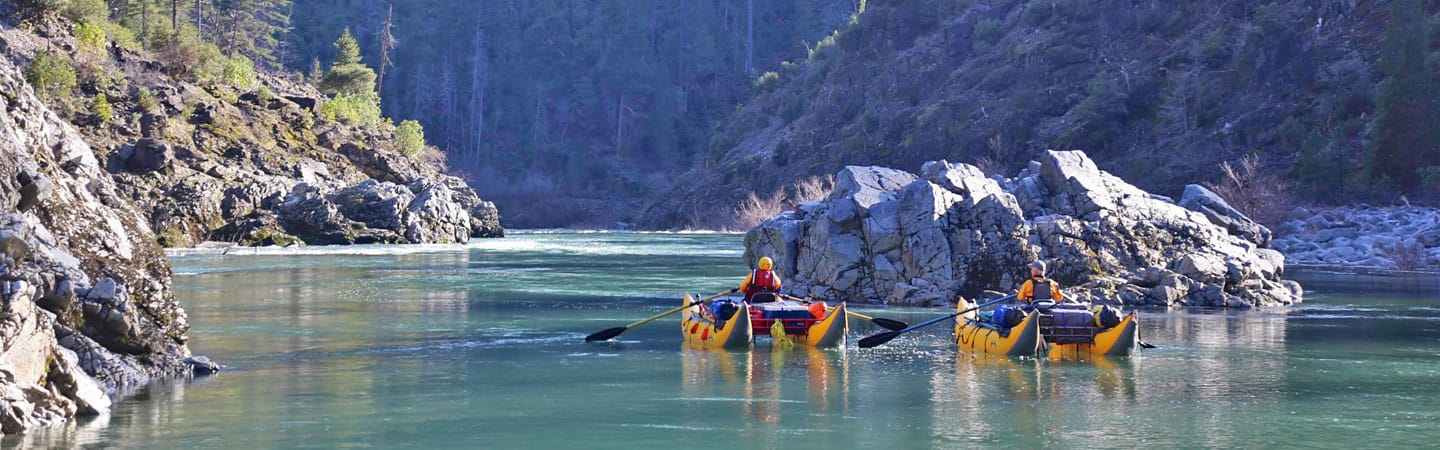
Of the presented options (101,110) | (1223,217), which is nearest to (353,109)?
(101,110)

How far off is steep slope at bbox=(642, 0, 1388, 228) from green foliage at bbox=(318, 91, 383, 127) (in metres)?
25.6

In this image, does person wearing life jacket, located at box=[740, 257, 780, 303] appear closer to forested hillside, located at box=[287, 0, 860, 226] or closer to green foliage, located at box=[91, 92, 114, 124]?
green foliage, located at box=[91, 92, 114, 124]

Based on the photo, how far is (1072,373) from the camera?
2453 centimetres

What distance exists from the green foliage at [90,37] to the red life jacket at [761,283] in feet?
188

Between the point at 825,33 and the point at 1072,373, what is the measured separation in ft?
460

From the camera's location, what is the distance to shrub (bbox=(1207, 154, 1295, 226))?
66562 mm

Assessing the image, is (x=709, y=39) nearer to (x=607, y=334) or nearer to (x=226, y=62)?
(x=226, y=62)

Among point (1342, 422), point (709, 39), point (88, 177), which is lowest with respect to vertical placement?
point (1342, 422)

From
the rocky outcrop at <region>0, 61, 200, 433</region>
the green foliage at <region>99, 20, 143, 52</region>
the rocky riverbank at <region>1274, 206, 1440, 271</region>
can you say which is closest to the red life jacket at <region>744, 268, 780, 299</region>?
the rocky outcrop at <region>0, 61, 200, 433</region>

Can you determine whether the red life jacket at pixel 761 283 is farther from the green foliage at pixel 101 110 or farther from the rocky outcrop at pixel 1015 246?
Answer: the green foliage at pixel 101 110

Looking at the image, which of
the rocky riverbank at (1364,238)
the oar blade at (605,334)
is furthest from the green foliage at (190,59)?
the oar blade at (605,334)

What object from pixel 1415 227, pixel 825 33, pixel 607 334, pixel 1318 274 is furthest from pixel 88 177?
pixel 825 33

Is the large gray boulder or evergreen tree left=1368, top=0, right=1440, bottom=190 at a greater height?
evergreen tree left=1368, top=0, right=1440, bottom=190

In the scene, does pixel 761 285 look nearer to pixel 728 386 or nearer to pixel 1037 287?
pixel 1037 287
